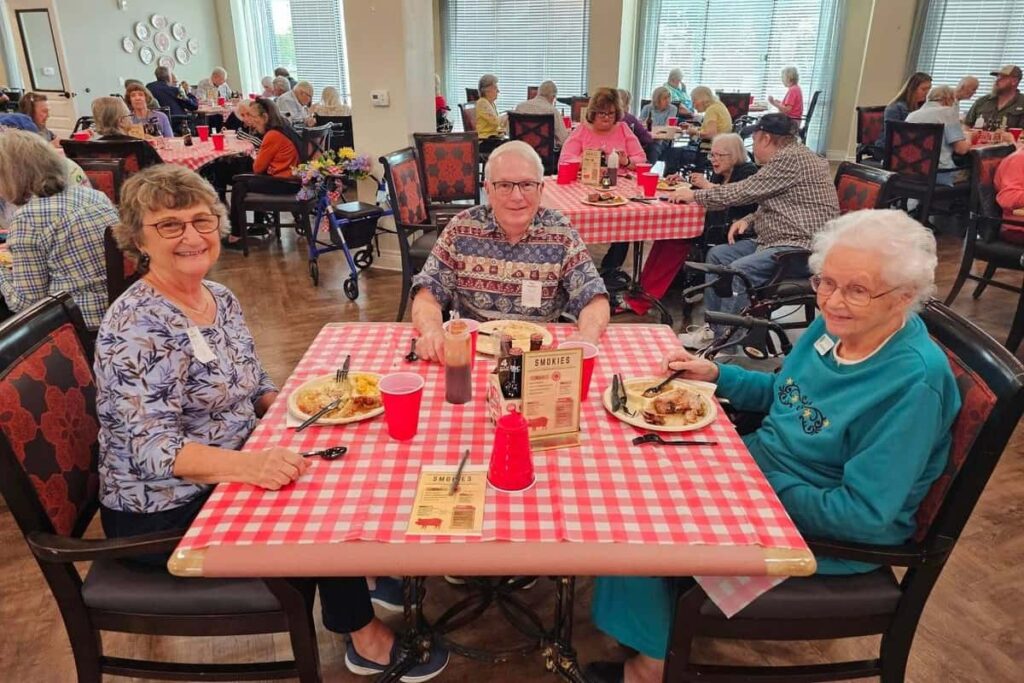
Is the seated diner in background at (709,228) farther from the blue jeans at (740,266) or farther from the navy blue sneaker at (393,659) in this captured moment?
the navy blue sneaker at (393,659)

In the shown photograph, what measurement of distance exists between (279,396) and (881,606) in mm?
1340

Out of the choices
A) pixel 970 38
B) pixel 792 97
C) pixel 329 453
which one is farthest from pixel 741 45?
pixel 329 453

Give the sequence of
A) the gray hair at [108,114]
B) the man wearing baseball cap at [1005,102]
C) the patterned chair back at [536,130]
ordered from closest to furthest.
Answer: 1. the gray hair at [108,114]
2. the patterned chair back at [536,130]
3. the man wearing baseball cap at [1005,102]

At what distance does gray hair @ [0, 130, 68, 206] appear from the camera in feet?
7.59

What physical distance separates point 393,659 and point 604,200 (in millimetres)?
2547

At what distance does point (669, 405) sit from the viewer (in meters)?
1.50

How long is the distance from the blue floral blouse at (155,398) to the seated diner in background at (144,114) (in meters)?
5.48

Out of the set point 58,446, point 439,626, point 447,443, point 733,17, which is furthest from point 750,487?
point 733,17

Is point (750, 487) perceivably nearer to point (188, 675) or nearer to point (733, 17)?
point (188, 675)

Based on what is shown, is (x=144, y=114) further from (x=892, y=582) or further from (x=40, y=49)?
(x=892, y=582)

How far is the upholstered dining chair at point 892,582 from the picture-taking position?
47.9 inches

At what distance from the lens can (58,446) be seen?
1.39 metres

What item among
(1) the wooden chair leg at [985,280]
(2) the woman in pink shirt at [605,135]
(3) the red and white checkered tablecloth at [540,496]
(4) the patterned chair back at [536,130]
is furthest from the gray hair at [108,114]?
(1) the wooden chair leg at [985,280]

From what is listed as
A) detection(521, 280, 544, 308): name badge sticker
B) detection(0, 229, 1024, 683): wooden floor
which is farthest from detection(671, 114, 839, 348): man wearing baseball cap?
detection(521, 280, 544, 308): name badge sticker
